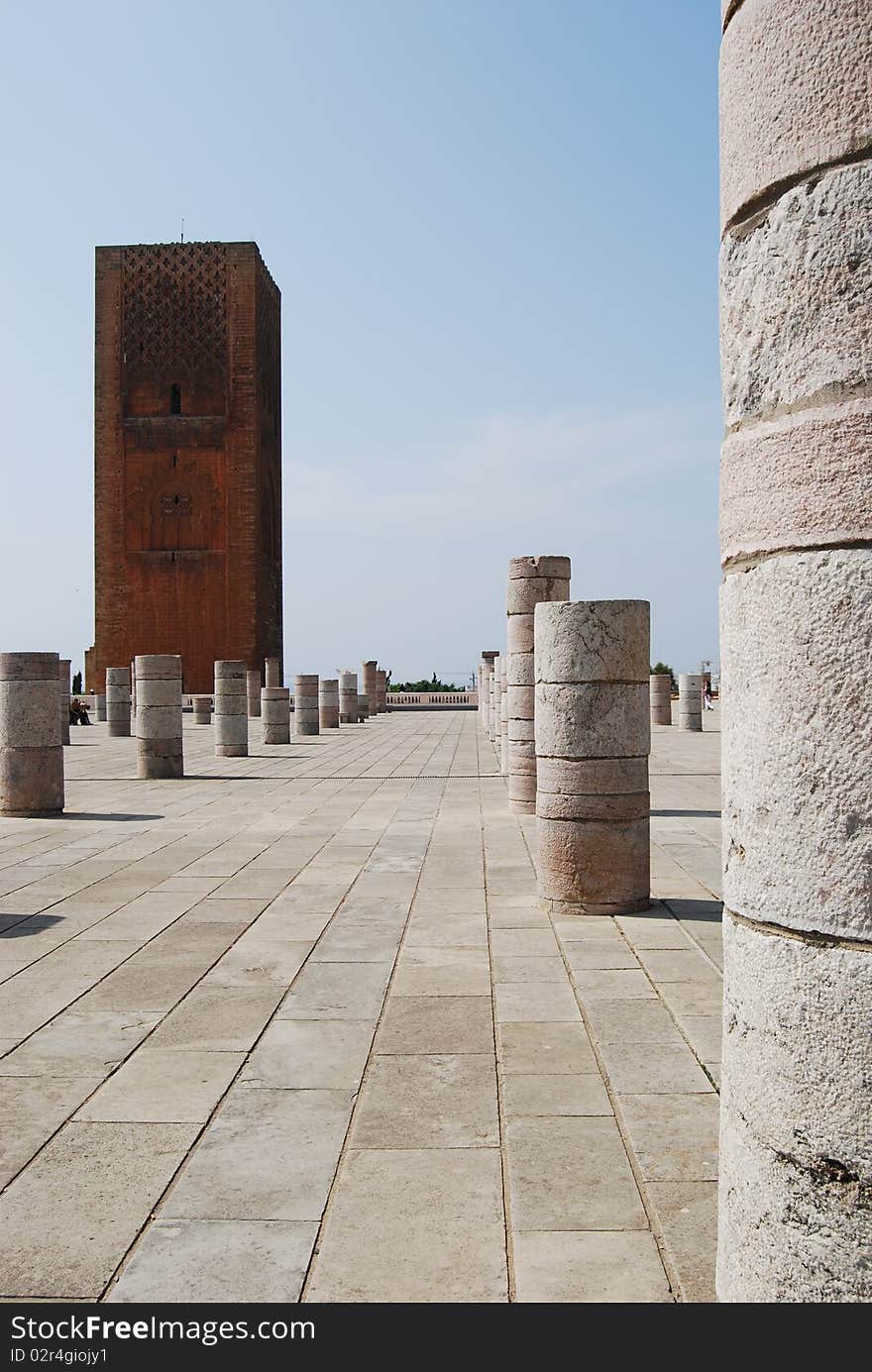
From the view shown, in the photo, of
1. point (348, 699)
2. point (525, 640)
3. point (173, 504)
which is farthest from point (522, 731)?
point (173, 504)

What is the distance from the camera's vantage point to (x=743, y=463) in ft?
8.30

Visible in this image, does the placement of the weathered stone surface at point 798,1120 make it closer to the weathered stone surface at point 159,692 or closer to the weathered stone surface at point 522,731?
the weathered stone surface at point 522,731

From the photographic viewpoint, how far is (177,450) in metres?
47.5

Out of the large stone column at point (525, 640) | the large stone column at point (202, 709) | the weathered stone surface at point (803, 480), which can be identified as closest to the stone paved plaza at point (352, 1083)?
the weathered stone surface at point (803, 480)

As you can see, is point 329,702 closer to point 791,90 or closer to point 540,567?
point 540,567

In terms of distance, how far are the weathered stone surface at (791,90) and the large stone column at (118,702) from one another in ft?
80.8

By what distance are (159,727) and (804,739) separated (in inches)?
571

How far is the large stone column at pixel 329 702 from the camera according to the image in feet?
97.5

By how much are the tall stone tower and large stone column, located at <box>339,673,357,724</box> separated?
44.7ft

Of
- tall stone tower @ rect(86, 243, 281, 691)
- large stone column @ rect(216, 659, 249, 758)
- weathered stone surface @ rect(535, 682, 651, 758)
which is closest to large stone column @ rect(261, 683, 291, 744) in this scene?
large stone column @ rect(216, 659, 249, 758)

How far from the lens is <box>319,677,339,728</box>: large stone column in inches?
1170

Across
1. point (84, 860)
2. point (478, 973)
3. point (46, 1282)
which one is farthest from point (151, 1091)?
point (84, 860)

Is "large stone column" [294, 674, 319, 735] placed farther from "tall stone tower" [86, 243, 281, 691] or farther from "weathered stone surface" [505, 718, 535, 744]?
"tall stone tower" [86, 243, 281, 691]
